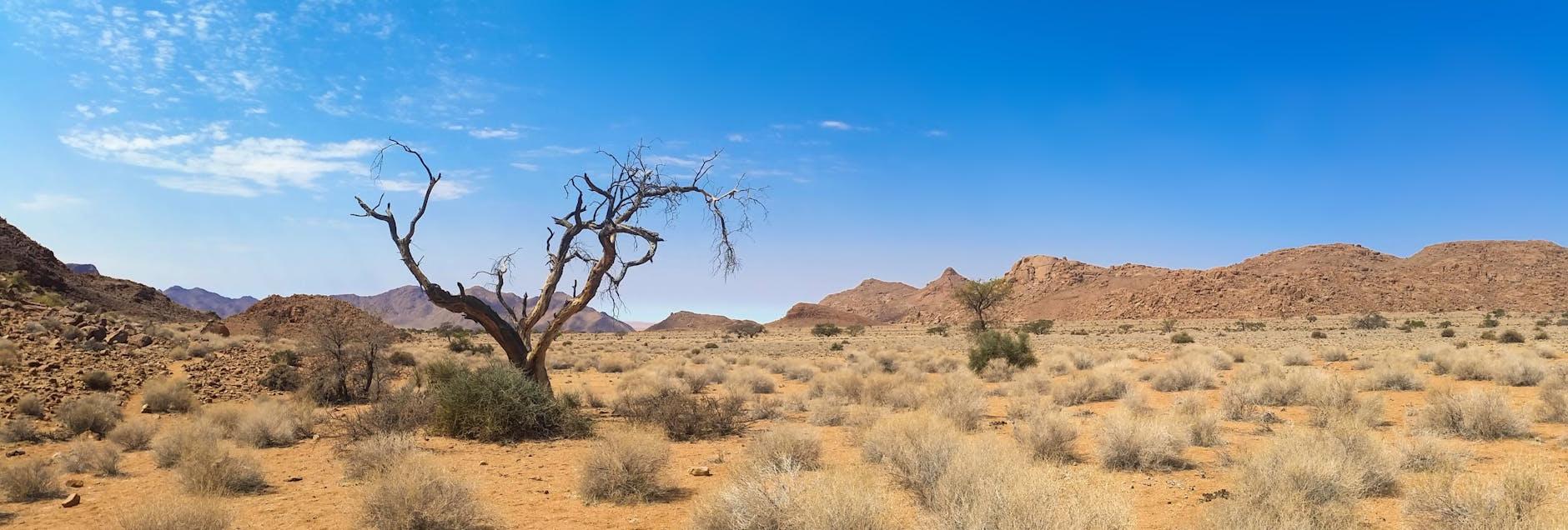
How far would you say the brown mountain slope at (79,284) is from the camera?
35781 millimetres

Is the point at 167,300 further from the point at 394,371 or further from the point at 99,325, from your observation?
the point at 394,371

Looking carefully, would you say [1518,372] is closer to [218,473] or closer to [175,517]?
[175,517]

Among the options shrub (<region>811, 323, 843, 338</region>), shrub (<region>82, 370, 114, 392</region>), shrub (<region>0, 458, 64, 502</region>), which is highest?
shrub (<region>811, 323, 843, 338</region>)

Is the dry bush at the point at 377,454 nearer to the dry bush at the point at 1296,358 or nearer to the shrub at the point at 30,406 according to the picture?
the shrub at the point at 30,406

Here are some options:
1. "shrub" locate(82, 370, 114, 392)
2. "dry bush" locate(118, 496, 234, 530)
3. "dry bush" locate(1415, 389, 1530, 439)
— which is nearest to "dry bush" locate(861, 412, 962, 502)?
"dry bush" locate(118, 496, 234, 530)

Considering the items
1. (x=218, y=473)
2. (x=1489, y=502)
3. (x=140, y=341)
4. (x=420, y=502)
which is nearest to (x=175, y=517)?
(x=420, y=502)

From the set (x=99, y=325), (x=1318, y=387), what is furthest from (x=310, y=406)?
(x=1318, y=387)

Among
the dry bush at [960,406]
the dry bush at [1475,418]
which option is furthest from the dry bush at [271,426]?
the dry bush at [1475,418]

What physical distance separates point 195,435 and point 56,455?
172 cm

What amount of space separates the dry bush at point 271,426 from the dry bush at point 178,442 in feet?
2.01

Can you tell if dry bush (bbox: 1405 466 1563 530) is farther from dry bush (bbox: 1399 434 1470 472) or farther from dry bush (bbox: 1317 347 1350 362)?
dry bush (bbox: 1317 347 1350 362)

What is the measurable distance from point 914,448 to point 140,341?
24.4 meters

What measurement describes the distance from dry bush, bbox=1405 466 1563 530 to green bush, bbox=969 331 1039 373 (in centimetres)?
1711

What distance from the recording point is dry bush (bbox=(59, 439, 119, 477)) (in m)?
9.77
